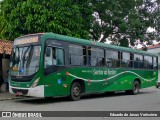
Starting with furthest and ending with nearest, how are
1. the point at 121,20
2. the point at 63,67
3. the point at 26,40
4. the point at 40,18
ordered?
1. the point at 121,20
2. the point at 40,18
3. the point at 63,67
4. the point at 26,40

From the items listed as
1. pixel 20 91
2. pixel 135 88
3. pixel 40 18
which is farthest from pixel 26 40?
pixel 135 88

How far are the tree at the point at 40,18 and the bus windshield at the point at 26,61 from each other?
580cm

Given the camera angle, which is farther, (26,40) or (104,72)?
(104,72)

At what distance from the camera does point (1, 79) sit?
1798 centimetres

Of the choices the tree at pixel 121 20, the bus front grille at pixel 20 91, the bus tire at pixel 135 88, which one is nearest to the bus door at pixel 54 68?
the bus front grille at pixel 20 91

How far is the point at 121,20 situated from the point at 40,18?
8.33 metres

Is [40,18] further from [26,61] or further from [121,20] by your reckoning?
[121,20]

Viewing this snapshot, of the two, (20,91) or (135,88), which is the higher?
(20,91)

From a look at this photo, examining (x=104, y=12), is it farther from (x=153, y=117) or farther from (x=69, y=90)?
(x=153, y=117)

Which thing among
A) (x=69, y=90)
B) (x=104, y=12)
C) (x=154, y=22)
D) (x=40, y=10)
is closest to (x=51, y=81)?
(x=69, y=90)

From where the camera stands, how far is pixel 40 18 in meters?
19.3

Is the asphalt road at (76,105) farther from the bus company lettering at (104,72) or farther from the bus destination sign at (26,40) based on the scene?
the bus destination sign at (26,40)

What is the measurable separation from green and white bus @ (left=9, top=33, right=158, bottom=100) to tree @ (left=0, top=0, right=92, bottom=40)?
3778 millimetres

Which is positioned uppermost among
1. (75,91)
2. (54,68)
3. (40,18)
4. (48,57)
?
(40,18)
